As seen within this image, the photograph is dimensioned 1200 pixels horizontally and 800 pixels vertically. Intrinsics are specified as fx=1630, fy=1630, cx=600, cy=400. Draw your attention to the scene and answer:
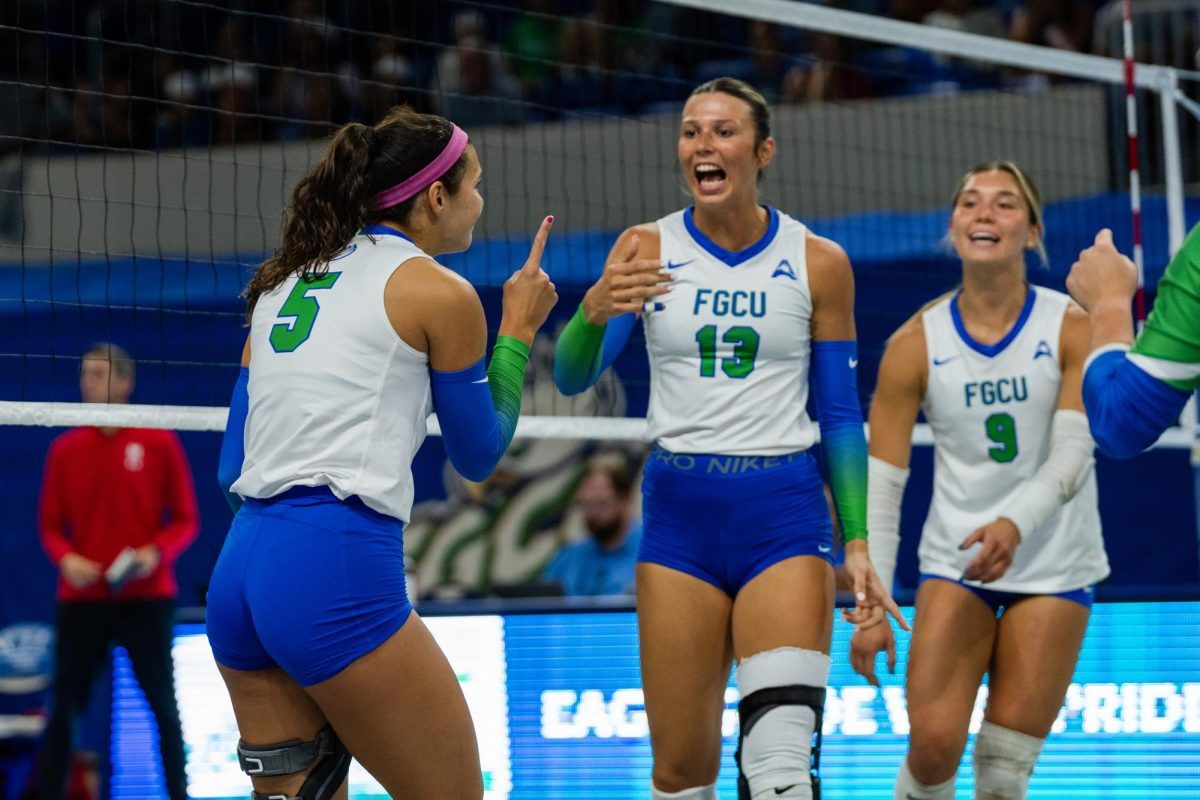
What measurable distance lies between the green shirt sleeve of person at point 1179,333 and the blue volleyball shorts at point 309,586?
150 centimetres

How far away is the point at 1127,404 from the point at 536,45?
374 inches

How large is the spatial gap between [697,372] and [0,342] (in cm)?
531

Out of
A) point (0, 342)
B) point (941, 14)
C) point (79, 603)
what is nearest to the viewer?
point (79, 603)

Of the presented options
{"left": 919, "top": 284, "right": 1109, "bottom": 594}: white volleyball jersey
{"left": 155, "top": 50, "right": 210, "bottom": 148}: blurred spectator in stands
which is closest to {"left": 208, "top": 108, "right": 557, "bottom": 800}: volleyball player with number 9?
{"left": 919, "top": 284, "right": 1109, "bottom": 594}: white volleyball jersey

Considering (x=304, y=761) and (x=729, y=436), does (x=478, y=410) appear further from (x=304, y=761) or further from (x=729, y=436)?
(x=729, y=436)

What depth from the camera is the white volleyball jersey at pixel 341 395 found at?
3240mm

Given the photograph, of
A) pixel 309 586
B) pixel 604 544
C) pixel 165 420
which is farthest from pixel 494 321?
pixel 309 586

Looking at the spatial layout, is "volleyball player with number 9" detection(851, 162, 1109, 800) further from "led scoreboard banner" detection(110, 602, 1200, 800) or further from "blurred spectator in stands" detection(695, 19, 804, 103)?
"blurred spectator in stands" detection(695, 19, 804, 103)

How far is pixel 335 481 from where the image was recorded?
322 cm

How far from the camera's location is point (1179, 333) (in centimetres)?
294

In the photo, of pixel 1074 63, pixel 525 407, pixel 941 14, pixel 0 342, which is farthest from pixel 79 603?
pixel 941 14

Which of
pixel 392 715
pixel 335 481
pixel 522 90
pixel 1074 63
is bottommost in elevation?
pixel 392 715

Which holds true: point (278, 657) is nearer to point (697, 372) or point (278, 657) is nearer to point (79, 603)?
point (697, 372)

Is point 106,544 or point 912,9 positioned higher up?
point 912,9
